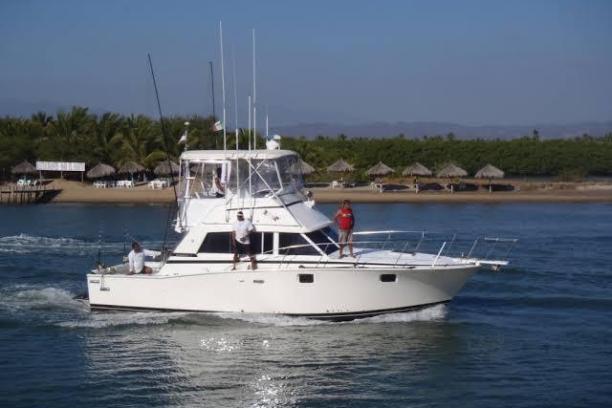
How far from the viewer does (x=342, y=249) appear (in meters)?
20.0

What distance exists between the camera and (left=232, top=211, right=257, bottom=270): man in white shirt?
63.8 ft

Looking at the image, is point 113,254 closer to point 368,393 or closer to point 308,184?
point 368,393

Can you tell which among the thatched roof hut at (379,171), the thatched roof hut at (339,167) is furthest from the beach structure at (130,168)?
the thatched roof hut at (379,171)

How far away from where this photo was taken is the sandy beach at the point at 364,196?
63.7m

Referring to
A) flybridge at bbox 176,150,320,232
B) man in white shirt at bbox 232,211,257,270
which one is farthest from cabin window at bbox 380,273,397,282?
man in white shirt at bbox 232,211,257,270

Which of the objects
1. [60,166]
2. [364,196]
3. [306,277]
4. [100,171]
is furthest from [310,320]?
[60,166]

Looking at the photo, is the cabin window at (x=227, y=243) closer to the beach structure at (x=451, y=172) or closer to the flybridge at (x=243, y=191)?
the flybridge at (x=243, y=191)

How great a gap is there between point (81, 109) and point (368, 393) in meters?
65.1

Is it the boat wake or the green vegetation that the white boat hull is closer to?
the boat wake

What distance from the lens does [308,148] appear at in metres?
81.4

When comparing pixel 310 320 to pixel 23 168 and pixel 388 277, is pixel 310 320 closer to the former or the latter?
pixel 388 277

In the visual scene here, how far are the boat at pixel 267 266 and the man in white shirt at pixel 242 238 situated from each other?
141 mm

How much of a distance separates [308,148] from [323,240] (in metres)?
A: 61.3

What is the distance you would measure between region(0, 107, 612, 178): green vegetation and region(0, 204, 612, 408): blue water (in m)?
37.0
